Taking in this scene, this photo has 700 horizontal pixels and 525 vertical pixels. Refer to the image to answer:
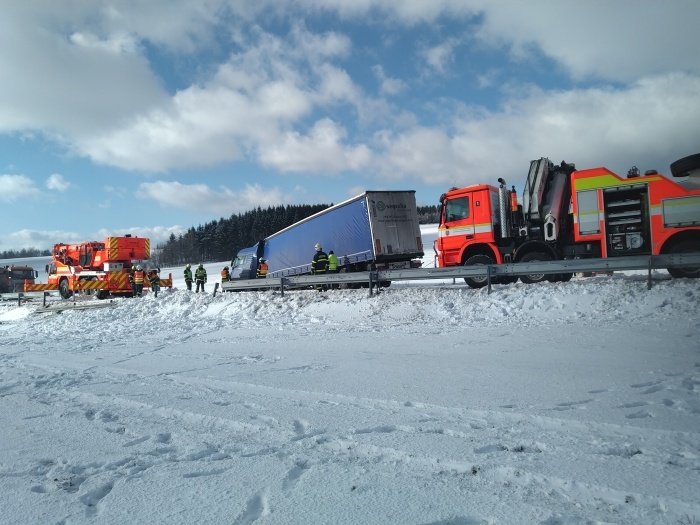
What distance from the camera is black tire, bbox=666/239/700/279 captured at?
1009 centimetres


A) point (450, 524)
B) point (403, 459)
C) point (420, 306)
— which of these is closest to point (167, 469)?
point (403, 459)

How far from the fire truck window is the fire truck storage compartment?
12.0 ft

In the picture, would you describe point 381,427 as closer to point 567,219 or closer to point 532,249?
point 532,249

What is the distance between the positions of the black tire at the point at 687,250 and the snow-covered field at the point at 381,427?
1.92 metres

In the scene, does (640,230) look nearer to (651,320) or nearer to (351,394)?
(651,320)

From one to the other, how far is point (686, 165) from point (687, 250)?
7667 millimetres

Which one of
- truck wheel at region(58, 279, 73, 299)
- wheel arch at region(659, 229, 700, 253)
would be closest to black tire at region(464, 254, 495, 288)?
wheel arch at region(659, 229, 700, 253)

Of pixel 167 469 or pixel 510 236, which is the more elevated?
pixel 510 236

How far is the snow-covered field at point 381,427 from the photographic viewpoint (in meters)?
2.69

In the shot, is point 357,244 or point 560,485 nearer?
point 560,485

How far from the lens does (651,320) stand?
25.2ft

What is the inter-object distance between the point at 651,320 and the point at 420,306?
4.57 meters

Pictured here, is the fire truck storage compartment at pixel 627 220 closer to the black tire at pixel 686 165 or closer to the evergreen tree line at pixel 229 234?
the black tire at pixel 686 165

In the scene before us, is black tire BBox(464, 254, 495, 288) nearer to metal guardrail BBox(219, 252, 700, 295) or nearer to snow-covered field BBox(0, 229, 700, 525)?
metal guardrail BBox(219, 252, 700, 295)
